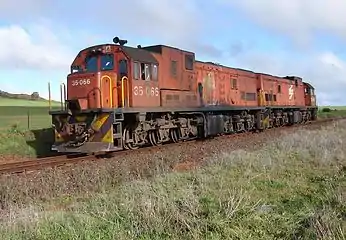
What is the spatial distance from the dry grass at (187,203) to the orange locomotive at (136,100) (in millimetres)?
3478

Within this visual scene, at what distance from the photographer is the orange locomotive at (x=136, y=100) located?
14.3m

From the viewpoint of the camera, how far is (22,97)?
2532 inches

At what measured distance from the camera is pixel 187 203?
623 centimetres

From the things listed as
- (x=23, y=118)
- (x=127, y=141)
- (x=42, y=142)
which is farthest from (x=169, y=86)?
(x=23, y=118)

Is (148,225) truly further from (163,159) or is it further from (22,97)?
(22,97)

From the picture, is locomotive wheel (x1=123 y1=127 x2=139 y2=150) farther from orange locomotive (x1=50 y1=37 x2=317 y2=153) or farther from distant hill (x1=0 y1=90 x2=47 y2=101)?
distant hill (x1=0 y1=90 x2=47 y2=101)

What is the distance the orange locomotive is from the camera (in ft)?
47.0

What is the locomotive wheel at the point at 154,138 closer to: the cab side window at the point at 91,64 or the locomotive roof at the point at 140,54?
the locomotive roof at the point at 140,54

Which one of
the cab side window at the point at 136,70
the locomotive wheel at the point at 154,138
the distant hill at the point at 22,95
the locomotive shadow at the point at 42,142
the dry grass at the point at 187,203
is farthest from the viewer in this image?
the distant hill at the point at 22,95

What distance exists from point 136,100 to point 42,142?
5567 mm

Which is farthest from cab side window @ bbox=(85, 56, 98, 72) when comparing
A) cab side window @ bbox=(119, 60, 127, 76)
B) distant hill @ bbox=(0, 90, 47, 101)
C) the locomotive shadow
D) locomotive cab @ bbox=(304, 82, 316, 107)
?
distant hill @ bbox=(0, 90, 47, 101)

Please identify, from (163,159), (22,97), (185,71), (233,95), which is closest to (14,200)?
(163,159)

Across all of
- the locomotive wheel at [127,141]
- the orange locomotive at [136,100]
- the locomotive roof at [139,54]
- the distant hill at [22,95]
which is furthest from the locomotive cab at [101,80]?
the distant hill at [22,95]

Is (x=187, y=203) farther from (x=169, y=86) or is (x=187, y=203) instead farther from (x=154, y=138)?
(x=169, y=86)
